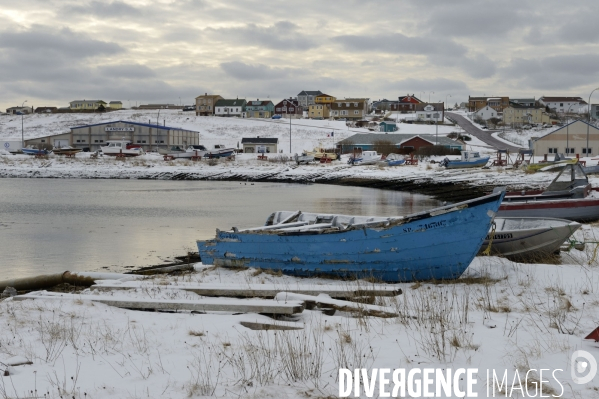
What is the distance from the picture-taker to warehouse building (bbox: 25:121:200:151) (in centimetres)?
9500

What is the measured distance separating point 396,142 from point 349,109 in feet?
201

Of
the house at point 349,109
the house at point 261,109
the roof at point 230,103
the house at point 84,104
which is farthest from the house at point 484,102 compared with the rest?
the house at point 84,104

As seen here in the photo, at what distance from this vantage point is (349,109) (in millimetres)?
148125

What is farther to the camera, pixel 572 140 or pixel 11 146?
pixel 11 146

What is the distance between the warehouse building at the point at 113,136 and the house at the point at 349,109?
59827 millimetres

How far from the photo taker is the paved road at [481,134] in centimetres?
9225

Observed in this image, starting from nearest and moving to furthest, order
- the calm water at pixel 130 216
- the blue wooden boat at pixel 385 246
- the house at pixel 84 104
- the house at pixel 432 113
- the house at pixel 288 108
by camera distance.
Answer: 1. the blue wooden boat at pixel 385 246
2. the calm water at pixel 130 216
3. the house at pixel 432 113
4. the house at pixel 288 108
5. the house at pixel 84 104

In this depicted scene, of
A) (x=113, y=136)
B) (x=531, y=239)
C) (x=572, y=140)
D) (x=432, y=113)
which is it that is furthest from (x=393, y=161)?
(x=432, y=113)

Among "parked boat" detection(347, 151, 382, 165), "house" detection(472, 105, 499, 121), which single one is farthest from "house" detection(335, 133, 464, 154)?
"house" detection(472, 105, 499, 121)

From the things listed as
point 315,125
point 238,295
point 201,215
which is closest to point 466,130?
point 315,125

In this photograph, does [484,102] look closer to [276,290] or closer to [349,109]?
[349,109]

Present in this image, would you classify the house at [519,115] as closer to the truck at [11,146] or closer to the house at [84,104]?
the truck at [11,146]

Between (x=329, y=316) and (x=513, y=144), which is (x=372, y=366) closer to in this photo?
(x=329, y=316)

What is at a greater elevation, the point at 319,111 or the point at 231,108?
the point at 231,108
